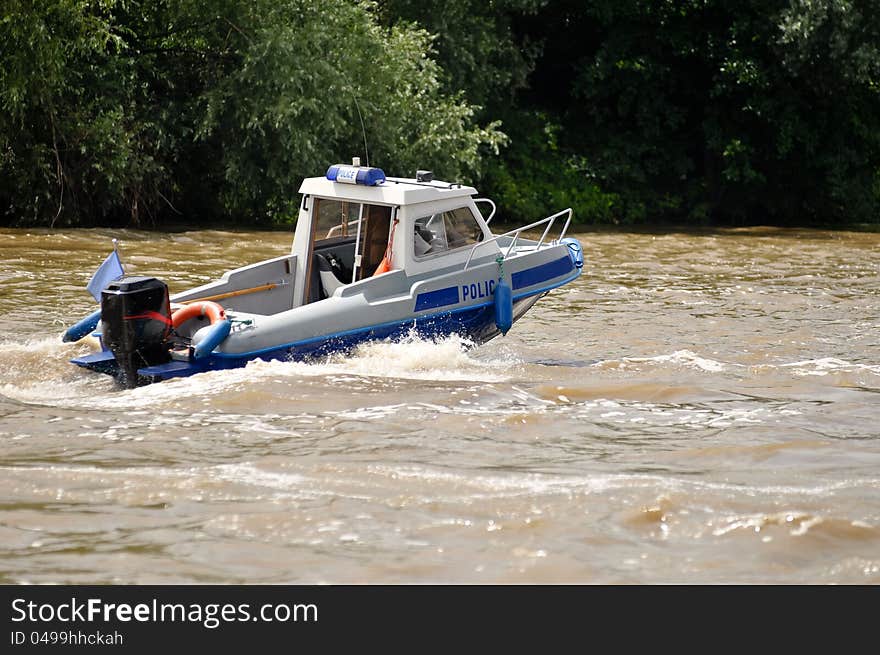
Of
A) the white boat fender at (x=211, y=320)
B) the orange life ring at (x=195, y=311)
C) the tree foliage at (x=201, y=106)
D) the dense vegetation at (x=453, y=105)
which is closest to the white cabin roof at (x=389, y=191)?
the white boat fender at (x=211, y=320)

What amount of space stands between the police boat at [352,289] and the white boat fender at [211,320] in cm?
1

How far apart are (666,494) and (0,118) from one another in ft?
52.7

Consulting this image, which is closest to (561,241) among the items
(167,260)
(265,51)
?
(167,260)

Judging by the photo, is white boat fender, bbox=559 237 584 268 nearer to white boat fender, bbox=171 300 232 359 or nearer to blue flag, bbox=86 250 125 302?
white boat fender, bbox=171 300 232 359

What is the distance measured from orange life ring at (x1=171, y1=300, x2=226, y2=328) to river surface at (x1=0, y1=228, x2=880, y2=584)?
1.90 ft

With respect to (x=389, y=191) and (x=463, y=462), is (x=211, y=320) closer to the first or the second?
(x=389, y=191)

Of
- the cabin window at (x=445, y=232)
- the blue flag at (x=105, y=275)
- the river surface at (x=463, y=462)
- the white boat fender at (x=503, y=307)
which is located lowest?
the river surface at (x=463, y=462)

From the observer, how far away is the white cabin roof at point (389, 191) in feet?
39.2

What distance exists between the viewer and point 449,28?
26.0 meters

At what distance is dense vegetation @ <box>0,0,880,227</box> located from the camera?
71.9ft

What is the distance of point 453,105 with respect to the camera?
24.0m

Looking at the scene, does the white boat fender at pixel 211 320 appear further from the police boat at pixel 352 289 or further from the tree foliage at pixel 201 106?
the tree foliage at pixel 201 106

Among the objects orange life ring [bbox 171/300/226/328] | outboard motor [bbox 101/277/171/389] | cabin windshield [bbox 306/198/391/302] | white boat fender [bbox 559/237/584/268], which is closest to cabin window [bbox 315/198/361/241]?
cabin windshield [bbox 306/198/391/302]
